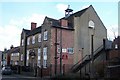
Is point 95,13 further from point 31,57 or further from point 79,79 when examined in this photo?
point 79,79

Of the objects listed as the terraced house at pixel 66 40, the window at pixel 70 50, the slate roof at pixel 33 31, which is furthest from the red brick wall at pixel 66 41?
the slate roof at pixel 33 31

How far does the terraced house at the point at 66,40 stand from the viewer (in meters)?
38.2

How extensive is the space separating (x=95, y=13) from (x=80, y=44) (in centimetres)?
765

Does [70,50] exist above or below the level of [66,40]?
below

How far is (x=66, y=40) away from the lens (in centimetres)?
3953

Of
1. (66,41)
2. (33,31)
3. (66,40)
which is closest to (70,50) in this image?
(66,41)

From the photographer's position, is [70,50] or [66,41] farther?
[70,50]

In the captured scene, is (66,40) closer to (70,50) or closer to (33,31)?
(70,50)

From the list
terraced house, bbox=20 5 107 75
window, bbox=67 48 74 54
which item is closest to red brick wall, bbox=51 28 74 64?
terraced house, bbox=20 5 107 75

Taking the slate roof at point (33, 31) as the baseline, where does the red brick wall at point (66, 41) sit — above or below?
below

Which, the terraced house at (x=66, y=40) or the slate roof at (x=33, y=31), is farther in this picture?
the slate roof at (x=33, y=31)

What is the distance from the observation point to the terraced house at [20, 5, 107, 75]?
38.2m

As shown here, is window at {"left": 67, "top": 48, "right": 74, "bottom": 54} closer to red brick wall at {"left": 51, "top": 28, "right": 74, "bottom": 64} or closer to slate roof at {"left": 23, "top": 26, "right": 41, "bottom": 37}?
red brick wall at {"left": 51, "top": 28, "right": 74, "bottom": 64}

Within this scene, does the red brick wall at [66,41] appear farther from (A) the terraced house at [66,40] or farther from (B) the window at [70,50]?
(B) the window at [70,50]
